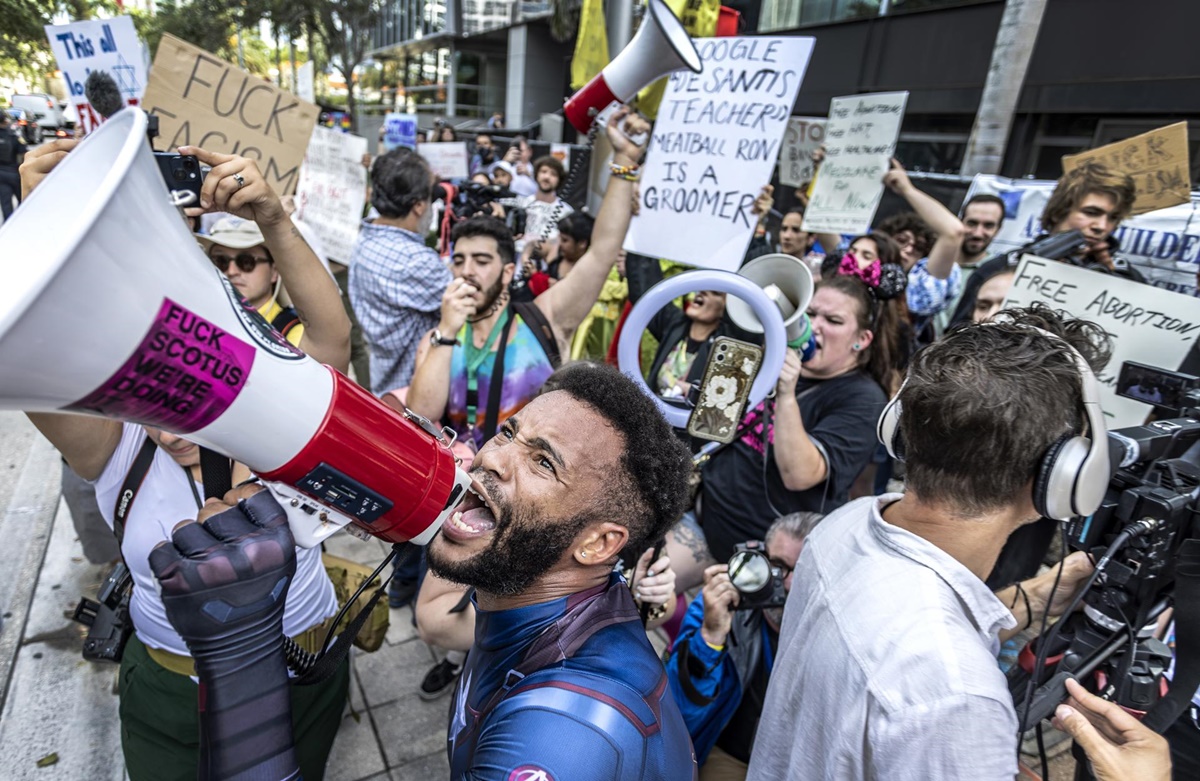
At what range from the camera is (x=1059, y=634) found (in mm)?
1586

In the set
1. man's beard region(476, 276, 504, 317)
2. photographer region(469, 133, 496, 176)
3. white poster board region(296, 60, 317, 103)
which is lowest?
man's beard region(476, 276, 504, 317)

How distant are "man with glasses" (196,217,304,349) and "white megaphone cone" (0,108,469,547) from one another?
4.55ft

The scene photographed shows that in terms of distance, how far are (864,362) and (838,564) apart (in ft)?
4.81

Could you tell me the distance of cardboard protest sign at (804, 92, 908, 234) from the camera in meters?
4.11

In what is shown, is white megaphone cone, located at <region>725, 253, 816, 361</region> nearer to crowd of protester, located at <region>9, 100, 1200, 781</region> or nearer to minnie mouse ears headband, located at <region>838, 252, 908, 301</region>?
crowd of protester, located at <region>9, 100, 1200, 781</region>

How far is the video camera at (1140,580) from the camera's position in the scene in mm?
1344

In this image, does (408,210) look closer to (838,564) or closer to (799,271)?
(799,271)

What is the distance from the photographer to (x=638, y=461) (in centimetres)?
135

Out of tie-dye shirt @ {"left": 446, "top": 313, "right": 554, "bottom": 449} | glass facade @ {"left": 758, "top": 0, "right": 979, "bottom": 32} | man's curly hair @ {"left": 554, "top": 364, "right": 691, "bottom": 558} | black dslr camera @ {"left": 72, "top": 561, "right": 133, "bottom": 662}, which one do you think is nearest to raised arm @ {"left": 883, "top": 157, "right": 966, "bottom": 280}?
tie-dye shirt @ {"left": 446, "top": 313, "right": 554, "bottom": 449}

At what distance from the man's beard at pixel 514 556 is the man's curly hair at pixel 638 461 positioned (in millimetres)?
108

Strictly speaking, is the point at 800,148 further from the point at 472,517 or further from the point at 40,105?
the point at 40,105

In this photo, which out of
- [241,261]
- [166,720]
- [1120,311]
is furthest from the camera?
[1120,311]

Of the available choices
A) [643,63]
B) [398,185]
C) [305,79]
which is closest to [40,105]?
[305,79]

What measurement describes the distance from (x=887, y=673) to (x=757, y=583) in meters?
0.65
